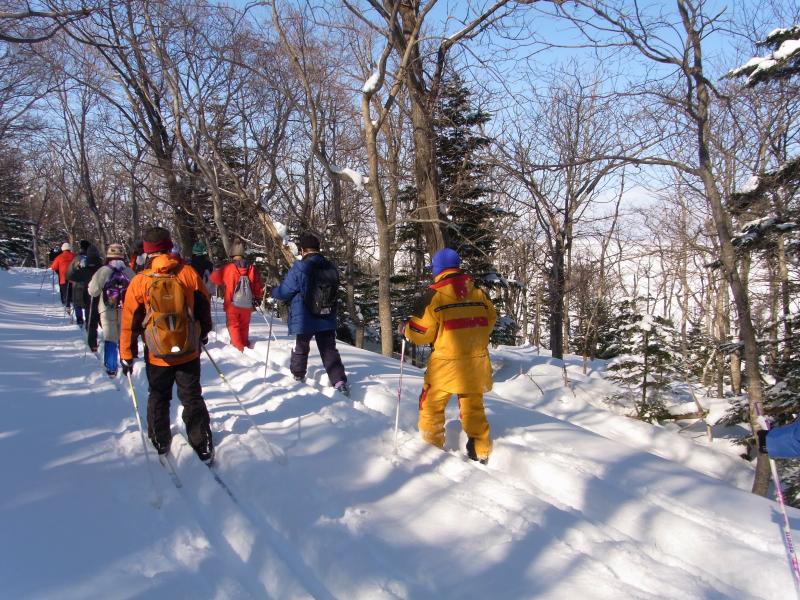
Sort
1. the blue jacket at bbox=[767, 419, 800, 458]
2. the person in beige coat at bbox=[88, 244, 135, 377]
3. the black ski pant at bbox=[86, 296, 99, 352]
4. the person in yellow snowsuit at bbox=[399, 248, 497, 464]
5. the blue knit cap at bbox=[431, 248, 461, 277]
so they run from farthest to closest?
the black ski pant at bbox=[86, 296, 99, 352] < the person in beige coat at bbox=[88, 244, 135, 377] < the blue knit cap at bbox=[431, 248, 461, 277] < the person in yellow snowsuit at bbox=[399, 248, 497, 464] < the blue jacket at bbox=[767, 419, 800, 458]

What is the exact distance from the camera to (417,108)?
33.7 feet

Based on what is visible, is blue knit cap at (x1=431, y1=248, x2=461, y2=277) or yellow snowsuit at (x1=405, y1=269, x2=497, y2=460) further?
blue knit cap at (x1=431, y1=248, x2=461, y2=277)

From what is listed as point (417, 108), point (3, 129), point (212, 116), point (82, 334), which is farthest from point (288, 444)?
point (3, 129)

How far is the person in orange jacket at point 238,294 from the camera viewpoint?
9.39m

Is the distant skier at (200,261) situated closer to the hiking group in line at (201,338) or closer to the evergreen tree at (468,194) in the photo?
the hiking group in line at (201,338)

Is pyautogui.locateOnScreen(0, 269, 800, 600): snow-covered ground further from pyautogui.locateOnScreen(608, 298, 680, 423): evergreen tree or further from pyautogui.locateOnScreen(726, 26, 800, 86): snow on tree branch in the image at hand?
pyautogui.locateOnScreen(608, 298, 680, 423): evergreen tree

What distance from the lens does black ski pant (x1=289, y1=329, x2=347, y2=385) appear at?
22.4 ft

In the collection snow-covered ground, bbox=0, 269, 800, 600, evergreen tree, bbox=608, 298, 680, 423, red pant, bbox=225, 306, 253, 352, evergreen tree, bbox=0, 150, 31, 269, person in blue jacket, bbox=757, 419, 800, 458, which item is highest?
evergreen tree, bbox=0, 150, 31, 269

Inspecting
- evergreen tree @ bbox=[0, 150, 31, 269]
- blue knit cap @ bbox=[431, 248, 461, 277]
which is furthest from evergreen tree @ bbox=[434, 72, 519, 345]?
evergreen tree @ bbox=[0, 150, 31, 269]

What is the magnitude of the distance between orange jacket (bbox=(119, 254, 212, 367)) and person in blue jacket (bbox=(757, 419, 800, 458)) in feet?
14.9

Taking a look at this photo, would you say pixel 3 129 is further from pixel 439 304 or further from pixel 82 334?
pixel 439 304

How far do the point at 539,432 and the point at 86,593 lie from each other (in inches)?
165

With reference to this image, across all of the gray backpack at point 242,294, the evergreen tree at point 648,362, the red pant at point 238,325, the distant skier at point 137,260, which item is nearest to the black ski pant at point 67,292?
the distant skier at point 137,260

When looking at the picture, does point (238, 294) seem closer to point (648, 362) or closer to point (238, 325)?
point (238, 325)
